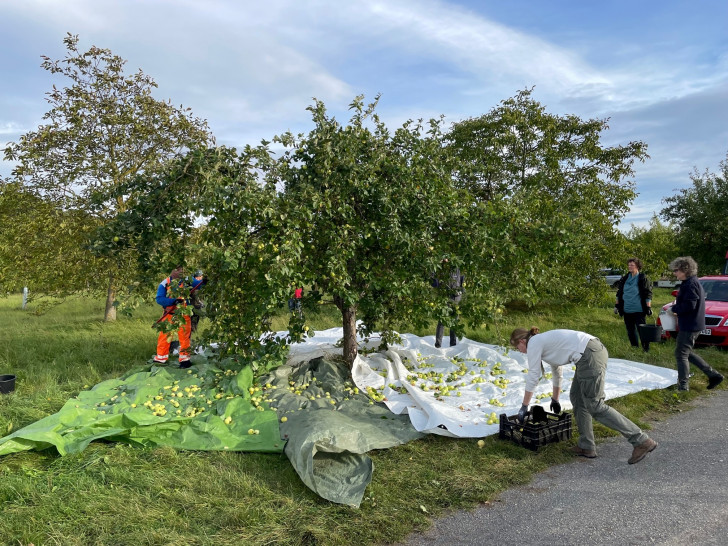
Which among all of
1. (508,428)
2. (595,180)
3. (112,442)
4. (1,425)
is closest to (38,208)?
(1,425)

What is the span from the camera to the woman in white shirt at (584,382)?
4.48 m

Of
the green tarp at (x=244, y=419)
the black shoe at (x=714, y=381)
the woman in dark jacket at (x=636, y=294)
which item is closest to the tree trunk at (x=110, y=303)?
the green tarp at (x=244, y=419)

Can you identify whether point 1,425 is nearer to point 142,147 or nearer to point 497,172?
point 142,147

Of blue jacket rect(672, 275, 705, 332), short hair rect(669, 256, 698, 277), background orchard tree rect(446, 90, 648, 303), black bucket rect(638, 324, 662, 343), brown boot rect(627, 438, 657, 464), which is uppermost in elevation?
background orchard tree rect(446, 90, 648, 303)

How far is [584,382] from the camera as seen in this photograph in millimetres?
4609

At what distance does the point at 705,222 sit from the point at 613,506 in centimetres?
1998

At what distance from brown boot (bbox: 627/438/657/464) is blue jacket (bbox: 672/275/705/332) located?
3.12m

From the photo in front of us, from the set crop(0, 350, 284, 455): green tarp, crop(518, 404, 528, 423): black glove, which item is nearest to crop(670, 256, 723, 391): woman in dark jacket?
crop(518, 404, 528, 423): black glove

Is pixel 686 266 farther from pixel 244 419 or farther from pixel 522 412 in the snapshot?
pixel 244 419

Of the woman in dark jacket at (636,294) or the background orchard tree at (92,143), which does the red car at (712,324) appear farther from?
the background orchard tree at (92,143)

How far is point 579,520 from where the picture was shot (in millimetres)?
3555

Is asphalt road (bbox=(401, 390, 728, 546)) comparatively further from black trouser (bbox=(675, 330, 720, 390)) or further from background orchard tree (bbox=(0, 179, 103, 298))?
background orchard tree (bbox=(0, 179, 103, 298))

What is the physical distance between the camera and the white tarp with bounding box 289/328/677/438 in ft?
17.7

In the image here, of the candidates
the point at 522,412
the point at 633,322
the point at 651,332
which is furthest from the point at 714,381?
the point at 522,412
